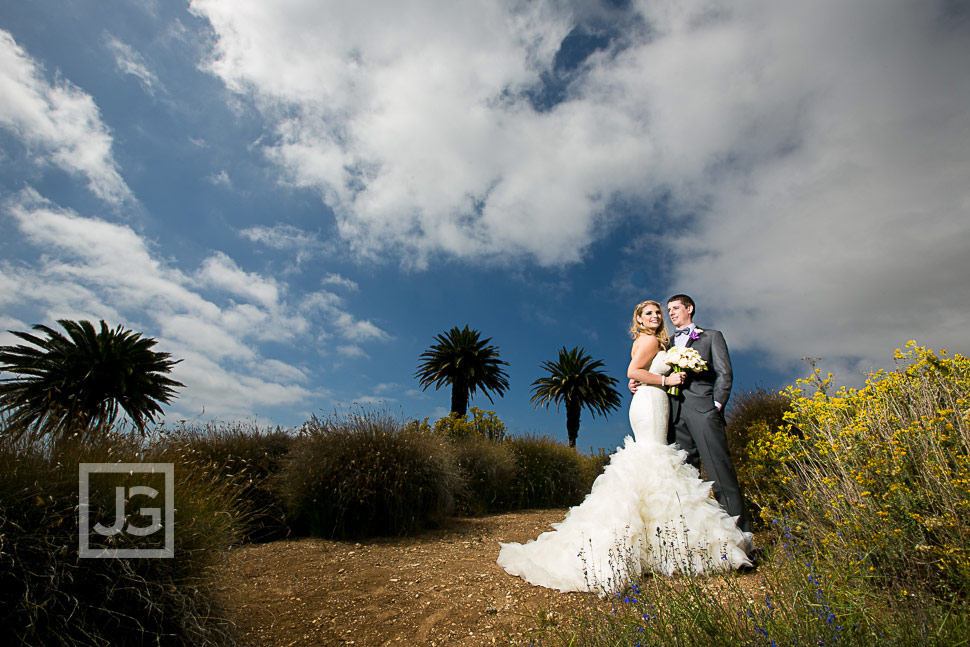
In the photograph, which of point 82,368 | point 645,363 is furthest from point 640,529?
point 82,368

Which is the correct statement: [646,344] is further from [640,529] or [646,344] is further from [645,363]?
[640,529]

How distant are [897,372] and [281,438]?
9513mm

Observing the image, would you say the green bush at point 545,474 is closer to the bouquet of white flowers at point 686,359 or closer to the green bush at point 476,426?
the green bush at point 476,426

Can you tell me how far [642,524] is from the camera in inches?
175

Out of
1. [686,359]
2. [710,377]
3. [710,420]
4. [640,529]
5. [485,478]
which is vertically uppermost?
[686,359]

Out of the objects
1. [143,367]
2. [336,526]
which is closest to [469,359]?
[143,367]

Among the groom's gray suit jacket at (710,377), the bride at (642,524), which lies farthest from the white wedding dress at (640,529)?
the groom's gray suit jacket at (710,377)

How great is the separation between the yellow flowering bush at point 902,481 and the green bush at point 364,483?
17.6 feet

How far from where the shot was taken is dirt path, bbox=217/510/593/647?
380 cm

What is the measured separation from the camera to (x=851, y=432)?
3.92 m

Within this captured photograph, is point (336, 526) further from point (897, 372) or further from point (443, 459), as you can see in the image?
point (897, 372)

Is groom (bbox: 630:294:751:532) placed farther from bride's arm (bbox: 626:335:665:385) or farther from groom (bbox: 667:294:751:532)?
bride's arm (bbox: 626:335:665:385)

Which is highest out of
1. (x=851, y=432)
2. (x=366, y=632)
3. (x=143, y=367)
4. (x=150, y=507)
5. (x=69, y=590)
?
(x=143, y=367)
